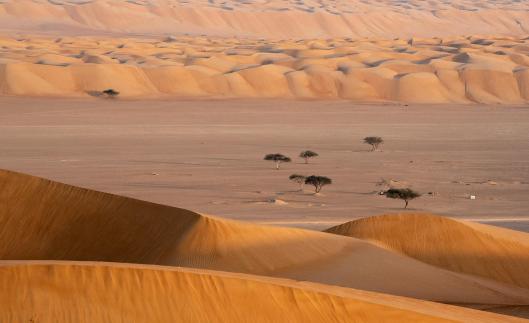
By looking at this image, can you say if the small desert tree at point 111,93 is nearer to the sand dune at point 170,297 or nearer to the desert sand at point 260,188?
the desert sand at point 260,188

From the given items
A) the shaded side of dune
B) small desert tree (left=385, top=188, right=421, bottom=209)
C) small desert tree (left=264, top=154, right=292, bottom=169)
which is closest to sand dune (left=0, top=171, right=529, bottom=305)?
the shaded side of dune

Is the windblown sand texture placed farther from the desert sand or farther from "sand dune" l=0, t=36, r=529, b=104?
"sand dune" l=0, t=36, r=529, b=104

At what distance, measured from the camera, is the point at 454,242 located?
19.5m

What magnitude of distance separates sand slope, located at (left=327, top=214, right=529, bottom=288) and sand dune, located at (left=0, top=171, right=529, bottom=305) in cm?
112

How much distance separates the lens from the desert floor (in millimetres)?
28219

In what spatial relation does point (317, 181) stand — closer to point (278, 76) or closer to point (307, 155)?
point (307, 155)

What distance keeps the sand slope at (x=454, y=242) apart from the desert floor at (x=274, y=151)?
393 centimetres

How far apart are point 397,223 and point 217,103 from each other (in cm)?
4637

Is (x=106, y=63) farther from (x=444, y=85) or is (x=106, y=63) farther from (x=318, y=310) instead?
(x=318, y=310)

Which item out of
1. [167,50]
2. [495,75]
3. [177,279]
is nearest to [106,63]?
[167,50]

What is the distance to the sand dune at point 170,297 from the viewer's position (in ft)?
32.7

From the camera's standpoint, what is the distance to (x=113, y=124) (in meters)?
51.7

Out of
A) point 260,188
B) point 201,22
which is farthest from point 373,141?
point 201,22

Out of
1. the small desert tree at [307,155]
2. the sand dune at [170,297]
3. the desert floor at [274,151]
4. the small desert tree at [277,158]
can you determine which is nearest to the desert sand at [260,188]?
the sand dune at [170,297]
